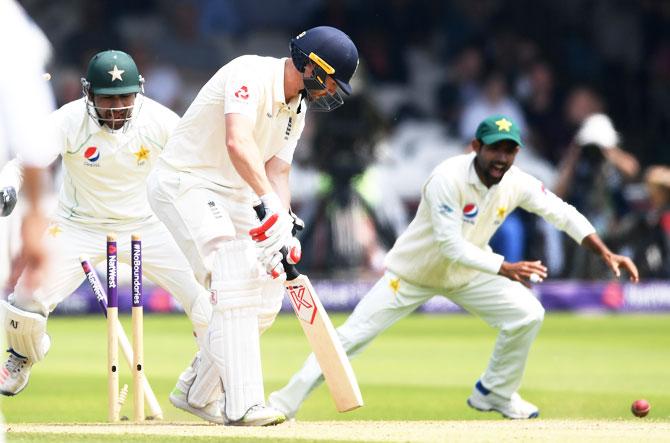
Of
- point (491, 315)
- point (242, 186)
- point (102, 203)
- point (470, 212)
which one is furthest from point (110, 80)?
point (491, 315)

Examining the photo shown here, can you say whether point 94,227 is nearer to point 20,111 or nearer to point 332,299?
point 20,111

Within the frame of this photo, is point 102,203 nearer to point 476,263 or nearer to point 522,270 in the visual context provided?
point 476,263

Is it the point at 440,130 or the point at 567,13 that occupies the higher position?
the point at 567,13

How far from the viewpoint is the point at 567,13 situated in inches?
623

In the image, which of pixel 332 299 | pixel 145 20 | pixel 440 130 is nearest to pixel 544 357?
pixel 332 299

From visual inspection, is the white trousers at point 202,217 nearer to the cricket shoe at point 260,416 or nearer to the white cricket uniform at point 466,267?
the cricket shoe at point 260,416

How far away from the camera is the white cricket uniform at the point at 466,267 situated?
6.46m

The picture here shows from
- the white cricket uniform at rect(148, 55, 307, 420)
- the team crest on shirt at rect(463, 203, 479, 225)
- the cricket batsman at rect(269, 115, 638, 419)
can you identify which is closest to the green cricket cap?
the cricket batsman at rect(269, 115, 638, 419)

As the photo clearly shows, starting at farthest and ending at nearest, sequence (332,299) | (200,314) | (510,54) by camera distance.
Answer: (510,54) < (332,299) < (200,314)

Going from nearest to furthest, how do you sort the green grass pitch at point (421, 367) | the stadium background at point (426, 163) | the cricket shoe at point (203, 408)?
1. the cricket shoe at point (203, 408)
2. the green grass pitch at point (421, 367)
3. the stadium background at point (426, 163)

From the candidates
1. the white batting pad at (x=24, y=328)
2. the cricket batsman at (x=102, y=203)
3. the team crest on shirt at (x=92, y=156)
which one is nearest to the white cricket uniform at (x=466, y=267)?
the cricket batsman at (x=102, y=203)

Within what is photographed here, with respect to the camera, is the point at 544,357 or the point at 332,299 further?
the point at 332,299

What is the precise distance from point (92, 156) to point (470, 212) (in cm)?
169

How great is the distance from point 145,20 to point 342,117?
134 inches
